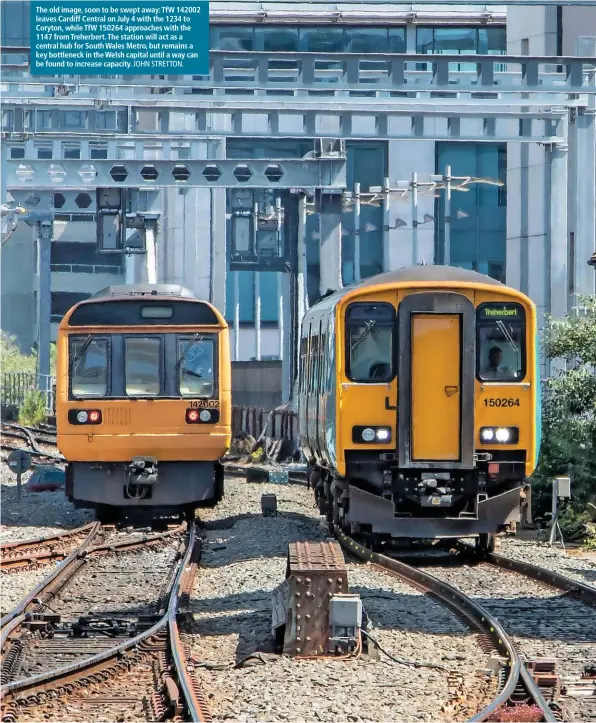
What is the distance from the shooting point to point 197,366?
53.7 feet

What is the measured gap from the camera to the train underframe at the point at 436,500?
1391 cm

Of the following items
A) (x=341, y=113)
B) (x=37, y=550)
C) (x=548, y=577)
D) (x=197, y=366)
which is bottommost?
(x=37, y=550)

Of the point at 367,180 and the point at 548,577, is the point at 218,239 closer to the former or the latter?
the point at 367,180

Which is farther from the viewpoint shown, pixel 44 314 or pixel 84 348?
pixel 44 314

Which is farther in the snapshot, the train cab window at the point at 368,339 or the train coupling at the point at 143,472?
the train coupling at the point at 143,472

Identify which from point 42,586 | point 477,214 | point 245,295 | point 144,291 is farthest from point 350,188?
point 42,586

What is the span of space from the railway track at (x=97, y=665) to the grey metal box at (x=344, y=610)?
96cm

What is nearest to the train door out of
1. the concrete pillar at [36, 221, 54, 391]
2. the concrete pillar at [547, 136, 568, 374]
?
the concrete pillar at [547, 136, 568, 374]

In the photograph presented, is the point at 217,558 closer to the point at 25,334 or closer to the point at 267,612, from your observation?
the point at 267,612

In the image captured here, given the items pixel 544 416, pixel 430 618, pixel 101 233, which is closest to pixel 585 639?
pixel 430 618

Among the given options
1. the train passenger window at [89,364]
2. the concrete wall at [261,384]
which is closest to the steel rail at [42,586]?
the train passenger window at [89,364]

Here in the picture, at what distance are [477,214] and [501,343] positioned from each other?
4004 cm

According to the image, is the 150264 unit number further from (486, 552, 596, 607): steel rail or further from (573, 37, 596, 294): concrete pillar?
(573, 37, 596, 294): concrete pillar

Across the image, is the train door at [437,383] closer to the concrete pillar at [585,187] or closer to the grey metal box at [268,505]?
the grey metal box at [268,505]
